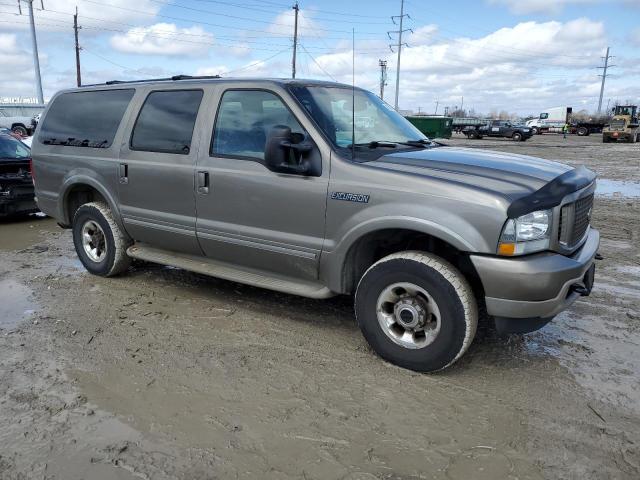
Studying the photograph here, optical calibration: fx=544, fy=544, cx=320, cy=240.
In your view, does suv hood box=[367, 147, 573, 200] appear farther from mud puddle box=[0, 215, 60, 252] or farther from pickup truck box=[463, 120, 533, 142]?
pickup truck box=[463, 120, 533, 142]

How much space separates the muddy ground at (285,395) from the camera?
2.76m

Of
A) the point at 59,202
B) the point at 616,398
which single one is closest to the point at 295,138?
the point at 616,398

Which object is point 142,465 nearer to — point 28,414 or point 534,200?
point 28,414

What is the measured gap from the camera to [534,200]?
10.9 feet

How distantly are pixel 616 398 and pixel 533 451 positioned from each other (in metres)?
0.93

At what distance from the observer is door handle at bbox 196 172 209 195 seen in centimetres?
452

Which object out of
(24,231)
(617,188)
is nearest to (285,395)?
(24,231)

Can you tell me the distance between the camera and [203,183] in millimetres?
4547

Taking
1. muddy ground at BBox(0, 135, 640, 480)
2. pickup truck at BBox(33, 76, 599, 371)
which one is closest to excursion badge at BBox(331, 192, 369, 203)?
pickup truck at BBox(33, 76, 599, 371)

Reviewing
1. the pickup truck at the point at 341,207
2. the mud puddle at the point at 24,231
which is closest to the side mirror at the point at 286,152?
the pickup truck at the point at 341,207

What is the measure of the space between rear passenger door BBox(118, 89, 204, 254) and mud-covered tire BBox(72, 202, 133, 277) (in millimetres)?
276

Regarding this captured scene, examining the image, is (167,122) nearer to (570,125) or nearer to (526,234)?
(526,234)

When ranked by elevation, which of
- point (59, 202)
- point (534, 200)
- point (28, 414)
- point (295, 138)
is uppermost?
point (295, 138)

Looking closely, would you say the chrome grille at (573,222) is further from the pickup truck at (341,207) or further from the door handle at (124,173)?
the door handle at (124,173)
